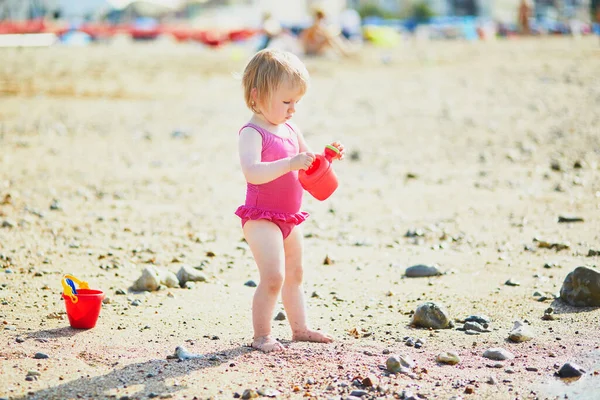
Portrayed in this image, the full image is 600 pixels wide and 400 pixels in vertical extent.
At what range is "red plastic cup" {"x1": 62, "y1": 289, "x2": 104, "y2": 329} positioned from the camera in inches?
168

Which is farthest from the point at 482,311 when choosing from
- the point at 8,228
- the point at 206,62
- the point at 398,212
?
the point at 206,62

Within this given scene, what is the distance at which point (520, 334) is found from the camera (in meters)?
4.19

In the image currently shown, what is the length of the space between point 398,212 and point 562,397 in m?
3.85

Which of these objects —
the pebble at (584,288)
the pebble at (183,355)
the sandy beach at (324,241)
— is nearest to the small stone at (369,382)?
the sandy beach at (324,241)

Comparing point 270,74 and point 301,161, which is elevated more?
point 270,74

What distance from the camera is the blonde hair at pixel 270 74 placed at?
157 inches

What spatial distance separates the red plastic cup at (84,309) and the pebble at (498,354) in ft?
6.39

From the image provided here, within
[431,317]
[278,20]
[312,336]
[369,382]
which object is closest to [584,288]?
[431,317]

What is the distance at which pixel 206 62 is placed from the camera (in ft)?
75.1

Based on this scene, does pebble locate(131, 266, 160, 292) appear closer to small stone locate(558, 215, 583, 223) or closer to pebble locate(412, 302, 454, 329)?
pebble locate(412, 302, 454, 329)

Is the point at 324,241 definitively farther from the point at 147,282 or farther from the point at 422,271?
the point at 147,282

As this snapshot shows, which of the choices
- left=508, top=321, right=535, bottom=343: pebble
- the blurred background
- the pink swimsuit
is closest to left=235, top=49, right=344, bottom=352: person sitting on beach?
the pink swimsuit

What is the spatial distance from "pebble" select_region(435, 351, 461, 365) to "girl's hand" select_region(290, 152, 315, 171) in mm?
1087

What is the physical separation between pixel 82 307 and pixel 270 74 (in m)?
1.53
